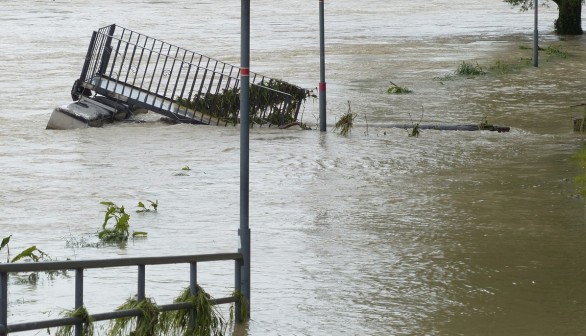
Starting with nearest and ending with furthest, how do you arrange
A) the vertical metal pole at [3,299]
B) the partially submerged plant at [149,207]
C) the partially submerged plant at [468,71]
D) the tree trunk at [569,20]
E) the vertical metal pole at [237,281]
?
1. the vertical metal pole at [3,299]
2. the vertical metal pole at [237,281]
3. the partially submerged plant at [149,207]
4. the partially submerged plant at [468,71]
5. the tree trunk at [569,20]

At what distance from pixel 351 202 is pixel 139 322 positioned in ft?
24.8

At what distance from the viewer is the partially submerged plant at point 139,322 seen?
7.69 metres

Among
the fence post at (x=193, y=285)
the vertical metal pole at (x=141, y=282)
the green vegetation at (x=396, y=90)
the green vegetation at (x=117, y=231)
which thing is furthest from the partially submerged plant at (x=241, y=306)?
the green vegetation at (x=396, y=90)

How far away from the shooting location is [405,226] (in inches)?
532

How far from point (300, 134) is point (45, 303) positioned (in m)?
12.0

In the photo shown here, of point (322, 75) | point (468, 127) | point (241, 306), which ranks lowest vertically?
point (241, 306)

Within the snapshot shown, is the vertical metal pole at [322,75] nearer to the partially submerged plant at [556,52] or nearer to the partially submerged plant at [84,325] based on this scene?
the partially submerged plant at [84,325]

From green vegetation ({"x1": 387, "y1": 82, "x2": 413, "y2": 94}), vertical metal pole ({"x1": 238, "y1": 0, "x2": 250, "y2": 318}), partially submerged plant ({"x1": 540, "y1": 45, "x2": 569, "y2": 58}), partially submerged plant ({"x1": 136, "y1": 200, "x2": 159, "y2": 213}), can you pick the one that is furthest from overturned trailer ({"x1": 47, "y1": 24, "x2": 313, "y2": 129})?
partially submerged plant ({"x1": 540, "y1": 45, "x2": 569, "y2": 58})

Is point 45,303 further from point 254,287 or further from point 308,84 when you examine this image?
point 308,84

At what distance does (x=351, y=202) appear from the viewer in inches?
592

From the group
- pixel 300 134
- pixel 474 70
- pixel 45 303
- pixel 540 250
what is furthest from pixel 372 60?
pixel 45 303

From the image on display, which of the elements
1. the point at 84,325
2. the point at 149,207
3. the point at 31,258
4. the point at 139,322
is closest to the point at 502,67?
the point at 149,207

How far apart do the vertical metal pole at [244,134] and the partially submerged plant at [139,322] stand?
1.39 m

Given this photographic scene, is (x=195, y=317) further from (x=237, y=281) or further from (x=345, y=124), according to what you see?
(x=345, y=124)
